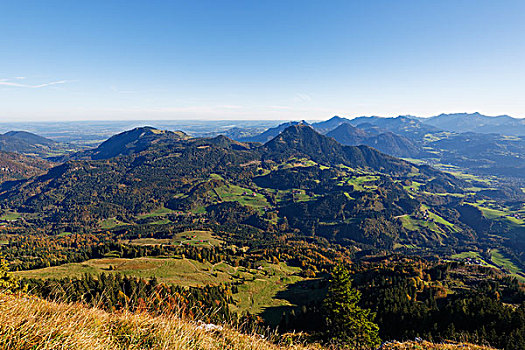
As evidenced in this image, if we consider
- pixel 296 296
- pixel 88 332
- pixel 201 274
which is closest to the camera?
pixel 88 332

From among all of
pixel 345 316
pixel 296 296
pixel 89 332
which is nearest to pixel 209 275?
pixel 296 296

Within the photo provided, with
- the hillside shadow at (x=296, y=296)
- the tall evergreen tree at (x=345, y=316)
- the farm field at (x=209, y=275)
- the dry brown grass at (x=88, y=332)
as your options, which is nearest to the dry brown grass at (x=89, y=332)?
the dry brown grass at (x=88, y=332)

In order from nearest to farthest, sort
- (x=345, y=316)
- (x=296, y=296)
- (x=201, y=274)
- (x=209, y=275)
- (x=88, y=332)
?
(x=88, y=332)
(x=345, y=316)
(x=296, y=296)
(x=201, y=274)
(x=209, y=275)

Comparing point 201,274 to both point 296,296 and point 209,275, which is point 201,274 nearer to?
point 209,275

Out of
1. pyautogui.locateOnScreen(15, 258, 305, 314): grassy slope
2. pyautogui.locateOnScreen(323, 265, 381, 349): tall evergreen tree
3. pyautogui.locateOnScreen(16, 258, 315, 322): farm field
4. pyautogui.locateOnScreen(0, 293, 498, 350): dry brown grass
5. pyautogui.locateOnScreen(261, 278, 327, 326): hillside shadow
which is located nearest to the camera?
pyautogui.locateOnScreen(0, 293, 498, 350): dry brown grass

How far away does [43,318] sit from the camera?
430 cm

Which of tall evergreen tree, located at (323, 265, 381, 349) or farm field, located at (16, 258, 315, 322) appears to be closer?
tall evergreen tree, located at (323, 265, 381, 349)

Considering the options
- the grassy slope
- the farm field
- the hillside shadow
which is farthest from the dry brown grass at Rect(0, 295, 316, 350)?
the grassy slope

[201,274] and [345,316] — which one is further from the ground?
[345,316]

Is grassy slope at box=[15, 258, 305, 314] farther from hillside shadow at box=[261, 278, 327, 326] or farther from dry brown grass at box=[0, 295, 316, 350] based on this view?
dry brown grass at box=[0, 295, 316, 350]

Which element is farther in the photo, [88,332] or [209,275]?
[209,275]

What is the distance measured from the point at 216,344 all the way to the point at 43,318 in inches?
139

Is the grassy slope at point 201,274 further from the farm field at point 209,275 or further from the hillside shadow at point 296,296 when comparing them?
the hillside shadow at point 296,296

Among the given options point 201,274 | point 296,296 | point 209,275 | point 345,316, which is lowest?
point 296,296
